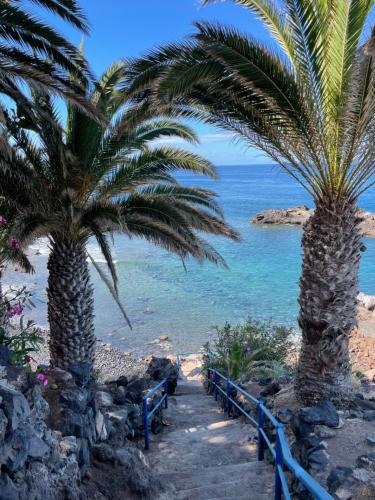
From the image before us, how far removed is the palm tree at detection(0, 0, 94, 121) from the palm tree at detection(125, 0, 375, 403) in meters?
0.98

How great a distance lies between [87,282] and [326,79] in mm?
5120

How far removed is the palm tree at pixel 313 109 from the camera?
484 centimetres

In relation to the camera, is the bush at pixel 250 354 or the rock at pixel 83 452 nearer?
the rock at pixel 83 452

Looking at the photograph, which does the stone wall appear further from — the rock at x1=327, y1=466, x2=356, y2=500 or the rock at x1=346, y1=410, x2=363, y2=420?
the rock at x1=346, y1=410, x2=363, y2=420

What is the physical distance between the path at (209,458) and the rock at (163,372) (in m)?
1.17

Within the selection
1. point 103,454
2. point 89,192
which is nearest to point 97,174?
point 89,192

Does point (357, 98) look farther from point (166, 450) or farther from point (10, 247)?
point (166, 450)

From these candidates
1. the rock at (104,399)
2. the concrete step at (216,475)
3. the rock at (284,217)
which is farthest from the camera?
the rock at (284,217)

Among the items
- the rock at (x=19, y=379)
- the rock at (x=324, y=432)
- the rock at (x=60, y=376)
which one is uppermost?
the rock at (x=19, y=379)

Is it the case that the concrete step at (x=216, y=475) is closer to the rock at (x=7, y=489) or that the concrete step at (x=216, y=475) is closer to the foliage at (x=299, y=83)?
the rock at (x=7, y=489)

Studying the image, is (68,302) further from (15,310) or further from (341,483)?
(341,483)

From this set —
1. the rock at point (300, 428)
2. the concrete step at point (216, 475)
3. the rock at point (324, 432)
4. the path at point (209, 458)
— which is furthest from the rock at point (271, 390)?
the rock at point (324, 432)

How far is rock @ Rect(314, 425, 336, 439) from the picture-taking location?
4.53 metres

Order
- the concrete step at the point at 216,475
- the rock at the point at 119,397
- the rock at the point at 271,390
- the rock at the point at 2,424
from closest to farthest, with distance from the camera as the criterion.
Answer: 1. the rock at the point at 2,424
2. the concrete step at the point at 216,475
3. the rock at the point at 119,397
4. the rock at the point at 271,390
